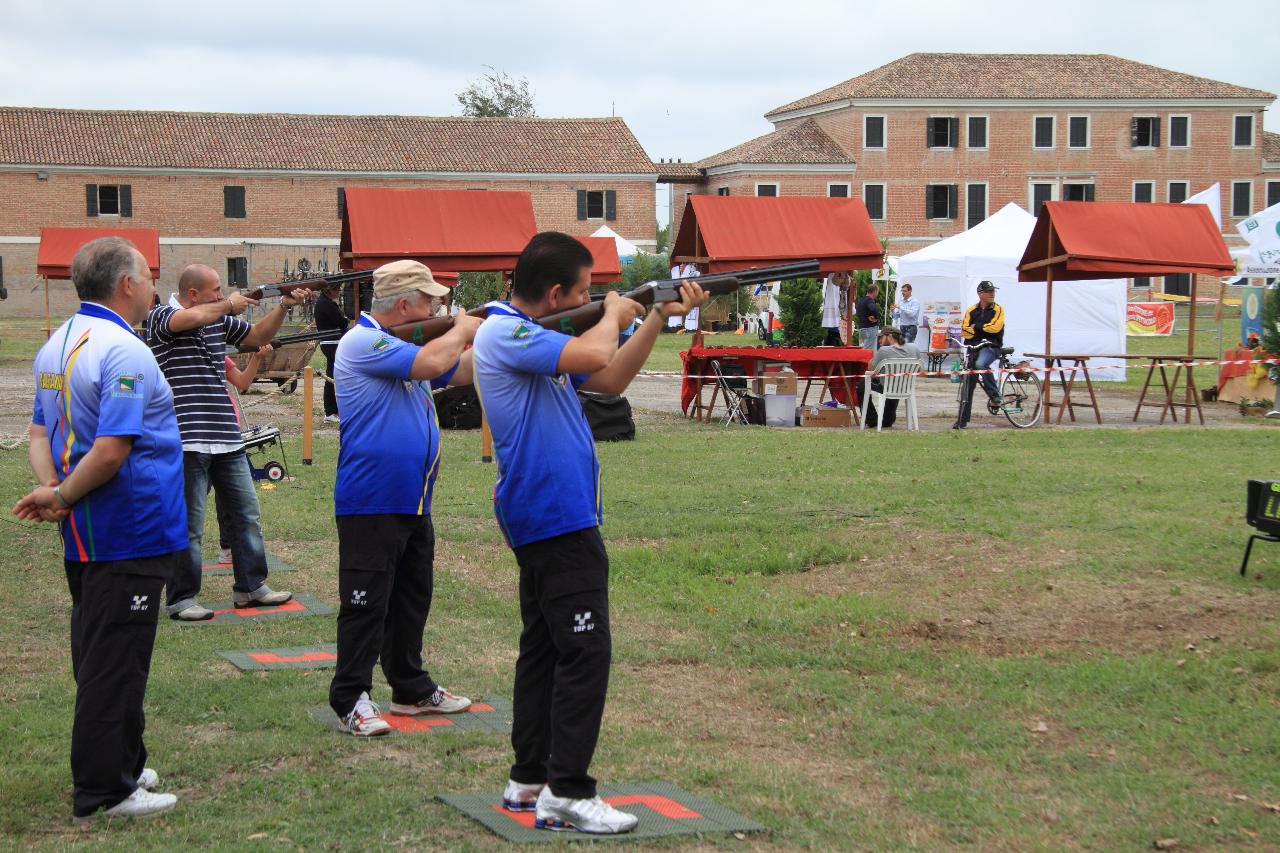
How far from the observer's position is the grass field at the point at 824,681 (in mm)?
4637

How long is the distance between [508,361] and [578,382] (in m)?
0.55

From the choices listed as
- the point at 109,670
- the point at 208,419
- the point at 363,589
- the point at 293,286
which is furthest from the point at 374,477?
the point at 293,286

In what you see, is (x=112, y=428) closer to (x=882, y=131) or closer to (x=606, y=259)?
(x=606, y=259)

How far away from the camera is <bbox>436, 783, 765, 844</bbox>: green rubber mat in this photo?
438 cm

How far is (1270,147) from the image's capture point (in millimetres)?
70875

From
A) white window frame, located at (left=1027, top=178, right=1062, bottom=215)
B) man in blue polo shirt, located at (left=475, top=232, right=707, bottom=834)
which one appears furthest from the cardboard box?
white window frame, located at (left=1027, top=178, right=1062, bottom=215)

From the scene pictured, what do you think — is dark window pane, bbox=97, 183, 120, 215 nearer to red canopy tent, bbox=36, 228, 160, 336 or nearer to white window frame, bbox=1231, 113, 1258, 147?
red canopy tent, bbox=36, 228, 160, 336

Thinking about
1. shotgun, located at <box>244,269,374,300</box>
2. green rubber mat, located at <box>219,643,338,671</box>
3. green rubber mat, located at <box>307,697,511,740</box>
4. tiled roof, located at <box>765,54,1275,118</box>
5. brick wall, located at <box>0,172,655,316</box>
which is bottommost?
green rubber mat, located at <box>307,697,511,740</box>

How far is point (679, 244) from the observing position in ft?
69.1

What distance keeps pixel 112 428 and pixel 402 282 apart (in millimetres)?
1537

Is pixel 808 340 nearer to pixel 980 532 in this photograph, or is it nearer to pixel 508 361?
pixel 980 532

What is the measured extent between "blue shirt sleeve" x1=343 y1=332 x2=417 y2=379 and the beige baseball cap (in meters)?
0.19

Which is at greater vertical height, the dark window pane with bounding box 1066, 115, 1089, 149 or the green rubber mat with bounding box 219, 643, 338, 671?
the dark window pane with bounding box 1066, 115, 1089, 149

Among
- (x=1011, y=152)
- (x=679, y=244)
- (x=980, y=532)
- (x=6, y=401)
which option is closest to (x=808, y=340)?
(x=679, y=244)
